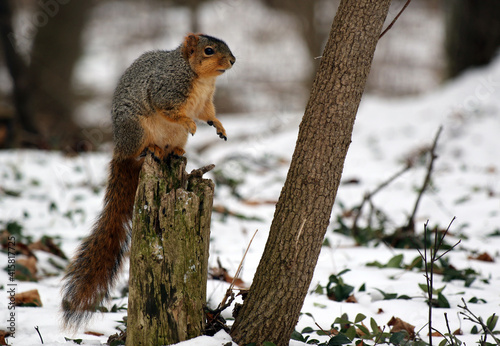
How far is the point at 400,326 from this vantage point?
2148mm

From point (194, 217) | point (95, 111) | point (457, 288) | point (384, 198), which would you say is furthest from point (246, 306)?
point (95, 111)

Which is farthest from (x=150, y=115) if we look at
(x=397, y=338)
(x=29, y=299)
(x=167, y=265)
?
(x=397, y=338)

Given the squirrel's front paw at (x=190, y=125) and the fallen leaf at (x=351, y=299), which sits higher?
the squirrel's front paw at (x=190, y=125)

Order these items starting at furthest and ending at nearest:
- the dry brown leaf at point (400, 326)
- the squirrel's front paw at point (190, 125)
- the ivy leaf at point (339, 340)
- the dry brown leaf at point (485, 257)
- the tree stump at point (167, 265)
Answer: the dry brown leaf at point (485, 257) < the squirrel's front paw at point (190, 125) < the dry brown leaf at point (400, 326) < the ivy leaf at point (339, 340) < the tree stump at point (167, 265)

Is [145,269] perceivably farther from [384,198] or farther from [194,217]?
[384,198]

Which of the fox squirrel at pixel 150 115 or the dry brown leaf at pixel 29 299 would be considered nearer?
the fox squirrel at pixel 150 115

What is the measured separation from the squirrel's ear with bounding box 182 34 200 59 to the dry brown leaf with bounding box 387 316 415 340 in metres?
1.51

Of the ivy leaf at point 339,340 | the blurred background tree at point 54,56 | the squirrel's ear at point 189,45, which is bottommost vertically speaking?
the ivy leaf at point 339,340

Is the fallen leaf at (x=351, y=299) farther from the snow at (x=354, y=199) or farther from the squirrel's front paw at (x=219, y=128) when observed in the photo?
the squirrel's front paw at (x=219, y=128)

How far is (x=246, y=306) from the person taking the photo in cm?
191

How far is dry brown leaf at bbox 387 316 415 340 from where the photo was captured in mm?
2115

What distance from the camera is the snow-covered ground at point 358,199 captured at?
239 cm

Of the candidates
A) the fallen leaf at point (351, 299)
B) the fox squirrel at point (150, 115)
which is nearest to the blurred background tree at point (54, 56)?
the fox squirrel at point (150, 115)

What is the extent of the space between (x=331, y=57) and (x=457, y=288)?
148 centimetres
